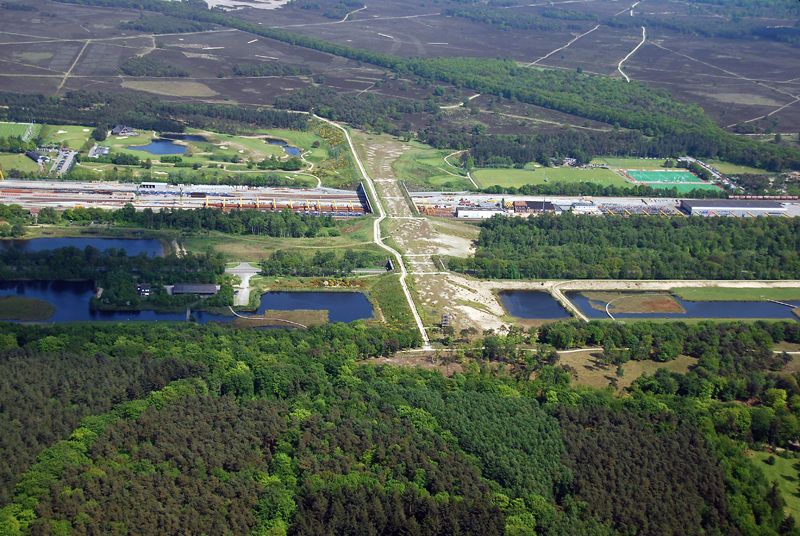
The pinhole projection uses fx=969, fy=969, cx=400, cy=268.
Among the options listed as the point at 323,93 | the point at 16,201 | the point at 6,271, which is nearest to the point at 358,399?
the point at 6,271

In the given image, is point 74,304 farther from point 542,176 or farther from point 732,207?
point 732,207

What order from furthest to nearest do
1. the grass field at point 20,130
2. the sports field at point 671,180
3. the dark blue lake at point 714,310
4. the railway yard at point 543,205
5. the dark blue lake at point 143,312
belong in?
1. the grass field at point 20,130
2. the sports field at point 671,180
3. the railway yard at point 543,205
4. the dark blue lake at point 714,310
5. the dark blue lake at point 143,312

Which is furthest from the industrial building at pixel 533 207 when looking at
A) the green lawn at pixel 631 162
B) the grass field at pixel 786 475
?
the grass field at pixel 786 475

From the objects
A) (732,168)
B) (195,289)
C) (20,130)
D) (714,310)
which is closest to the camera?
(195,289)

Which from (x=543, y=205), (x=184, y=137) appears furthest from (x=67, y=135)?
Answer: (x=543, y=205)

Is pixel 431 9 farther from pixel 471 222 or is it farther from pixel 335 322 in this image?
pixel 335 322

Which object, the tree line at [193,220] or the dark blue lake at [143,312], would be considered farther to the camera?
the tree line at [193,220]

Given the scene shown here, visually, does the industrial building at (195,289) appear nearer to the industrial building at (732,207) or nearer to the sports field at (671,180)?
the industrial building at (732,207)
